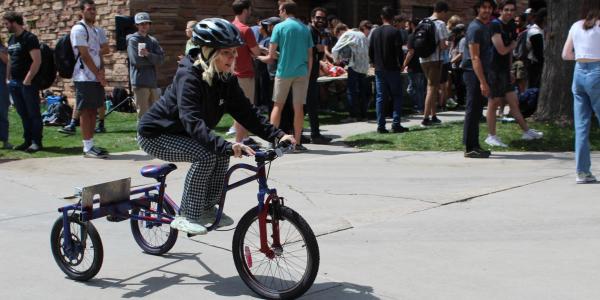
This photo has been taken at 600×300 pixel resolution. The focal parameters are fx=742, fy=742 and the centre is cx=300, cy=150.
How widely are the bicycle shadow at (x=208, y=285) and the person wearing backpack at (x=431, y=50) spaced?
7578mm

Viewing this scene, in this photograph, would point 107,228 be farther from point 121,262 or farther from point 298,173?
point 298,173

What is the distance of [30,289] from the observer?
4.82 meters

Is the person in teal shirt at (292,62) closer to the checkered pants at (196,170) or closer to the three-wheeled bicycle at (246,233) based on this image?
the three-wheeled bicycle at (246,233)

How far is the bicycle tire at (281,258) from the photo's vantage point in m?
4.34

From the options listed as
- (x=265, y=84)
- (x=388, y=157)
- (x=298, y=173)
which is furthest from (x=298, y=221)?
(x=265, y=84)

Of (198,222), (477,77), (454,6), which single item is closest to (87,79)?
(477,77)

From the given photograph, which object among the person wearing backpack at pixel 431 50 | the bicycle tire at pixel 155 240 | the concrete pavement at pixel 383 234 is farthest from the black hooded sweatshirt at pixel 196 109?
the person wearing backpack at pixel 431 50

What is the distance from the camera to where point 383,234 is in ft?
19.6

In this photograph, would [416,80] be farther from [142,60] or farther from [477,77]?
[142,60]

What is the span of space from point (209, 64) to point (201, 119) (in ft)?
1.32

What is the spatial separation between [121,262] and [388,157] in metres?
4.76

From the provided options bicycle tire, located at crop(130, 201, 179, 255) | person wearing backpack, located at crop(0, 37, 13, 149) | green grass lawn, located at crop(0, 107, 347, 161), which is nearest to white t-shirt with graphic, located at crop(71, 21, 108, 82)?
green grass lawn, located at crop(0, 107, 347, 161)

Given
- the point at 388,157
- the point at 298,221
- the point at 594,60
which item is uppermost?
the point at 594,60

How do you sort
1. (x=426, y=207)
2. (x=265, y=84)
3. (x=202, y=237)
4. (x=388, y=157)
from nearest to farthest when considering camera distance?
(x=202, y=237)
(x=426, y=207)
(x=388, y=157)
(x=265, y=84)
